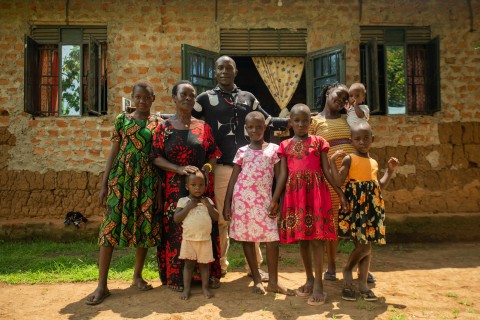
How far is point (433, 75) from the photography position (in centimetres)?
600

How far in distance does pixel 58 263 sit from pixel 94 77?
2588mm

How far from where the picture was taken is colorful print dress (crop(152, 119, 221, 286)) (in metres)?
3.12

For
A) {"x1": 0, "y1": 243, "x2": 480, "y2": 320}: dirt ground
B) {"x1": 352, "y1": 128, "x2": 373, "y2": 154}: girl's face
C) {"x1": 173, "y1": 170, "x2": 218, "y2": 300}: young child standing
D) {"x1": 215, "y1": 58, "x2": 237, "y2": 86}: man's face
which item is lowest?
{"x1": 0, "y1": 243, "x2": 480, "y2": 320}: dirt ground

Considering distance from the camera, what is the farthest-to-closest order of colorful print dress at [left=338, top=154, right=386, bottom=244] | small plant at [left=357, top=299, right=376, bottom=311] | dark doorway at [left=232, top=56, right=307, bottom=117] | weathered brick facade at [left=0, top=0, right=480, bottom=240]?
dark doorway at [left=232, top=56, right=307, bottom=117] < weathered brick facade at [left=0, top=0, right=480, bottom=240] < colorful print dress at [left=338, top=154, right=386, bottom=244] < small plant at [left=357, top=299, right=376, bottom=311]

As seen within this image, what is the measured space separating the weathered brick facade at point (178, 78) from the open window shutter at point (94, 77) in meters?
0.16

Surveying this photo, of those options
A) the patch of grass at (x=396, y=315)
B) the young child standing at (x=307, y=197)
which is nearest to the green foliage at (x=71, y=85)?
the young child standing at (x=307, y=197)

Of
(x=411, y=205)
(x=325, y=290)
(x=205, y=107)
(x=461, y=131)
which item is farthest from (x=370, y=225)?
(x=461, y=131)

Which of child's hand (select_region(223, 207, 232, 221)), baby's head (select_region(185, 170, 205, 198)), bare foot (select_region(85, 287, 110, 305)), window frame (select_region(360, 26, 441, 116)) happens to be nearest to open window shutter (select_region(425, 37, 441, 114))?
window frame (select_region(360, 26, 441, 116))

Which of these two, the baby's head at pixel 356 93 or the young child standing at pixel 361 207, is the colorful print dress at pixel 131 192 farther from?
the baby's head at pixel 356 93

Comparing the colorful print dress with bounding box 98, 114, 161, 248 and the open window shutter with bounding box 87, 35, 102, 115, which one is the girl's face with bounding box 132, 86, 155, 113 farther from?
the open window shutter with bounding box 87, 35, 102, 115

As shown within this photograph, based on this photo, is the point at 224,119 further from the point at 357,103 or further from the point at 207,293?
the point at 207,293

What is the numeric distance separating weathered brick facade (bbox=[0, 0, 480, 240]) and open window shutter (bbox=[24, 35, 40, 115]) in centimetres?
17

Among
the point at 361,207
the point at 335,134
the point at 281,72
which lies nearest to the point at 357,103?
the point at 335,134

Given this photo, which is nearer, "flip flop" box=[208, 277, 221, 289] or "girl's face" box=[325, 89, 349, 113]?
"flip flop" box=[208, 277, 221, 289]
